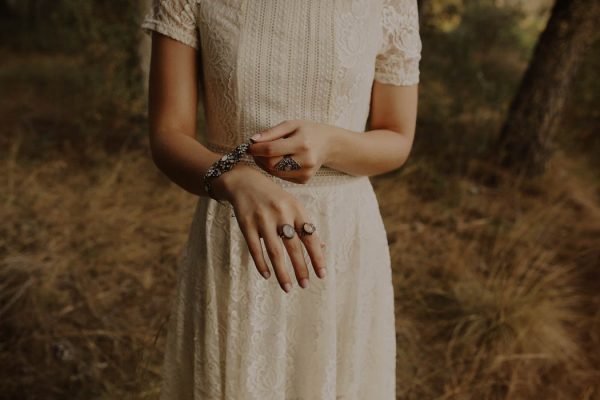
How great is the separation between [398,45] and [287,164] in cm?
52

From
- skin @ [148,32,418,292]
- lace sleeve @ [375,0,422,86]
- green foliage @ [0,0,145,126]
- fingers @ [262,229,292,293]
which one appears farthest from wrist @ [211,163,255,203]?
green foliage @ [0,0,145,126]

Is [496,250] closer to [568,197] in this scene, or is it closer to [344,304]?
[568,197]

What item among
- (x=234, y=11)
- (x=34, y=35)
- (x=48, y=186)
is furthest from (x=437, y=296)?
(x=34, y=35)

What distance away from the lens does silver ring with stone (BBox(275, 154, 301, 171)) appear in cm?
81

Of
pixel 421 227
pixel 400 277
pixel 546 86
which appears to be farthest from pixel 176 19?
pixel 546 86

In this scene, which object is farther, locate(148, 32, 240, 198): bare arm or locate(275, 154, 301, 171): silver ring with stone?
locate(148, 32, 240, 198): bare arm

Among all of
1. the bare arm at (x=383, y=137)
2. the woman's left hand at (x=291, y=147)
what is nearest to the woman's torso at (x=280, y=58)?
the bare arm at (x=383, y=137)

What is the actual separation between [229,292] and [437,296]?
229 cm

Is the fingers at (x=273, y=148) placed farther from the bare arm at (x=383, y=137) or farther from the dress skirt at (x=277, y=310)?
the dress skirt at (x=277, y=310)

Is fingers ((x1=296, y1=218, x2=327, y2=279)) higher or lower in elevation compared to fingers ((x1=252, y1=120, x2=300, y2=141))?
lower

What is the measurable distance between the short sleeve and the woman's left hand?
0.36 metres

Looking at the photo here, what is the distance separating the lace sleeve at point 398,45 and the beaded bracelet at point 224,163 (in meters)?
0.51

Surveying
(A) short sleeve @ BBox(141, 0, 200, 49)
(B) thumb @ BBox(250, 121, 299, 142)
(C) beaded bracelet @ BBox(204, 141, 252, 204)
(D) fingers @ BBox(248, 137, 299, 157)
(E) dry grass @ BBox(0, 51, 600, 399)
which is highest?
(A) short sleeve @ BBox(141, 0, 200, 49)

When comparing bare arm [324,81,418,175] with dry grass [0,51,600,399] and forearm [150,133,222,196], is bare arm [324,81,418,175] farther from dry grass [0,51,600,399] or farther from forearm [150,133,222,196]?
dry grass [0,51,600,399]
